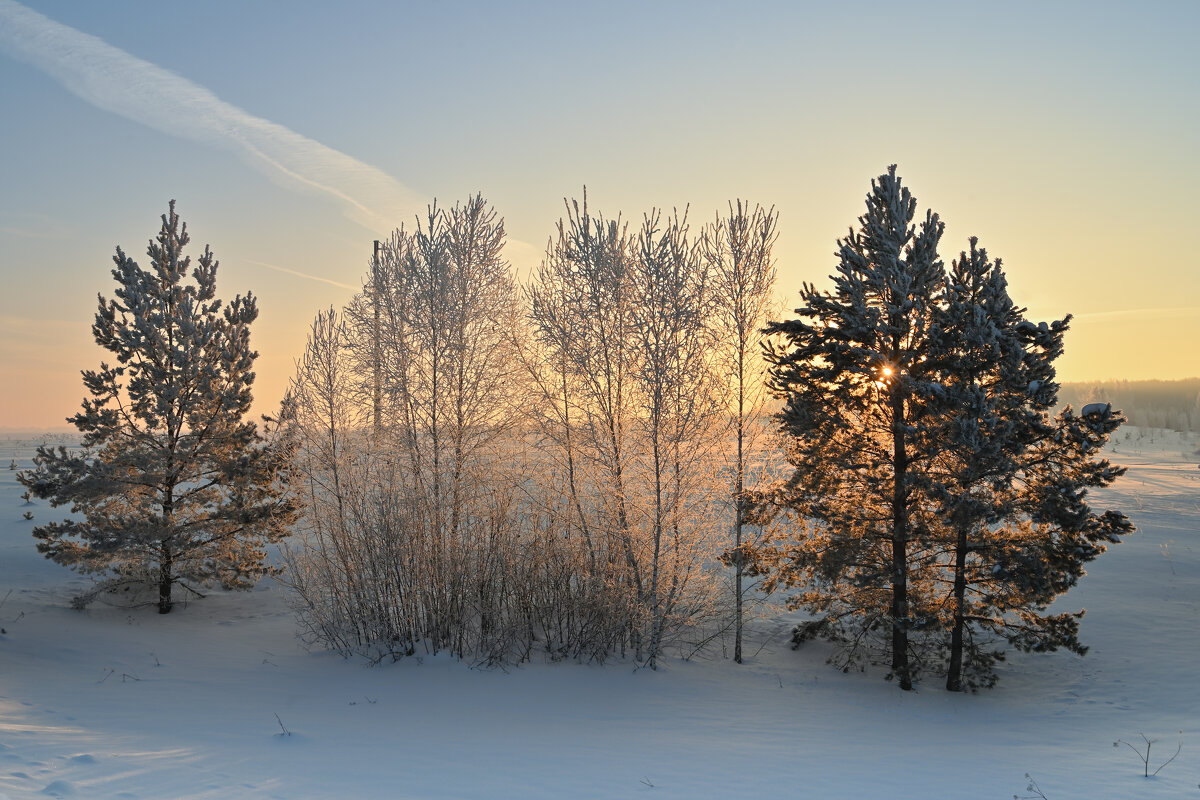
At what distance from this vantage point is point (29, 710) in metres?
8.81

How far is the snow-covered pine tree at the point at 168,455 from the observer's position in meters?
14.8

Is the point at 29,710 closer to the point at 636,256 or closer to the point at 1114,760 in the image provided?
the point at 636,256

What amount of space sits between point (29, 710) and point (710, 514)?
10010 mm

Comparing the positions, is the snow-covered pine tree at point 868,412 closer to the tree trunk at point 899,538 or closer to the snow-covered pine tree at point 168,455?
the tree trunk at point 899,538

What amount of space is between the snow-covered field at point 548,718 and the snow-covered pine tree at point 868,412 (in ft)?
6.39

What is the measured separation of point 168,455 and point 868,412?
13994mm

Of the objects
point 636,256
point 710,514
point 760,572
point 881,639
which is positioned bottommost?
point 881,639

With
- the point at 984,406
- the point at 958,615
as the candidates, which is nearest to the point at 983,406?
the point at 984,406

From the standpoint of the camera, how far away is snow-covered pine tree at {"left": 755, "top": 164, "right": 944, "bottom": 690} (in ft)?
38.8

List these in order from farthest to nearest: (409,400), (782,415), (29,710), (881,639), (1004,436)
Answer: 1. (881,639)
2. (409,400)
3. (782,415)
4. (1004,436)
5. (29,710)

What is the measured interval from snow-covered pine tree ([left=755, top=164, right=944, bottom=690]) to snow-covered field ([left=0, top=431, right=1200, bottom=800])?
1948 millimetres

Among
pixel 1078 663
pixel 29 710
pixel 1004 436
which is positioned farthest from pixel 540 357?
pixel 1078 663

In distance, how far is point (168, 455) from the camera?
15391mm

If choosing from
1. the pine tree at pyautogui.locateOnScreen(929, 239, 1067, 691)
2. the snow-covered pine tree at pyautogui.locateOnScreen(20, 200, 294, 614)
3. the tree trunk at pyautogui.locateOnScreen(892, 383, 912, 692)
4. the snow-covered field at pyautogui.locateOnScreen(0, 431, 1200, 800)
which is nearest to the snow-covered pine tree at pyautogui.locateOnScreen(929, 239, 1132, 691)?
the pine tree at pyautogui.locateOnScreen(929, 239, 1067, 691)
